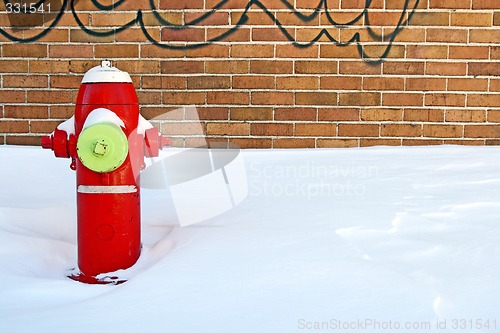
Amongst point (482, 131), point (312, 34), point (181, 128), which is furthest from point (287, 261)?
point (482, 131)

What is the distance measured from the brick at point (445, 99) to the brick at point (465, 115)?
2.1 inches

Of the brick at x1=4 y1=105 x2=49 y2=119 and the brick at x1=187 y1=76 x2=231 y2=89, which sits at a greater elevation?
the brick at x1=187 y1=76 x2=231 y2=89

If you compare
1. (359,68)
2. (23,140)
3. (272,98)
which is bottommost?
(23,140)

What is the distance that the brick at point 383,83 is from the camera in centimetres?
349

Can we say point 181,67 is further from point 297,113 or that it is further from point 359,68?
point 359,68

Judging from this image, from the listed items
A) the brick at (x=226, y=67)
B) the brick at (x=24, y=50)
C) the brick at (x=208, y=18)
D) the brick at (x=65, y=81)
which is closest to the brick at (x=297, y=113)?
the brick at (x=226, y=67)

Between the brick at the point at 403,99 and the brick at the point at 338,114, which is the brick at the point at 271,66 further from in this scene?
the brick at the point at 403,99

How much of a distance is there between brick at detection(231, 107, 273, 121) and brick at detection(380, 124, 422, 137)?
76cm

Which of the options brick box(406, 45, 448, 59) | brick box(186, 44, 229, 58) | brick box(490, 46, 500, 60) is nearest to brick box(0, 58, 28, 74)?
brick box(186, 44, 229, 58)

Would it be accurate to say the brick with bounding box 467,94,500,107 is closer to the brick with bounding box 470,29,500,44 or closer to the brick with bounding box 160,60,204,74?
the brick with bounding box 470,29,500,44

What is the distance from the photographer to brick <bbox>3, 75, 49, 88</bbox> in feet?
11.6

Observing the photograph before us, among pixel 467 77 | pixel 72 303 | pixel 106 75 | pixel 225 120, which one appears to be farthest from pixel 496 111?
pixel 72 303

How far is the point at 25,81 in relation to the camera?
3559 mm

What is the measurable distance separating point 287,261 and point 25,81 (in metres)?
2.65
